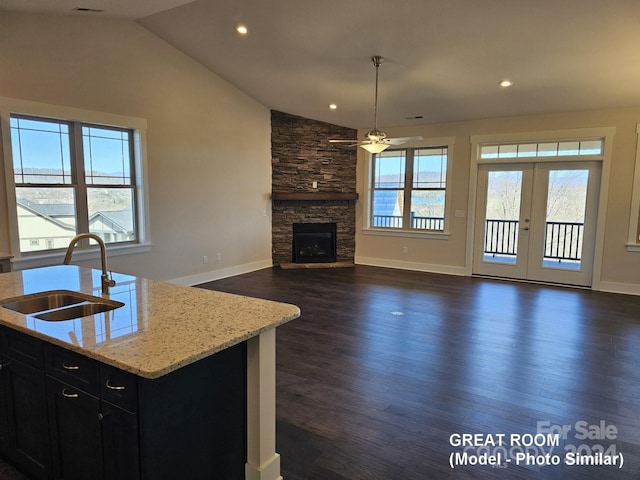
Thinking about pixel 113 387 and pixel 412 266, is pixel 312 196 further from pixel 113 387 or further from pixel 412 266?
pixel 113 387

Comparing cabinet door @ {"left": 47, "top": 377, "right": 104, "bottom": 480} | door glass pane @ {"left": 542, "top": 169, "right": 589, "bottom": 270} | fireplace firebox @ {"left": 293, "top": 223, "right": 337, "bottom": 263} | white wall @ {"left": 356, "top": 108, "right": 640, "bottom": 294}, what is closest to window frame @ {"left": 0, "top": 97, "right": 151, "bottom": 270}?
fireplace firebox @ {"left": 293, "top": 223, "right": 337, "bottom": 263}

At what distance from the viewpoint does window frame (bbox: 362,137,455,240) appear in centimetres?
731

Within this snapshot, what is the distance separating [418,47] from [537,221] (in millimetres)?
3579

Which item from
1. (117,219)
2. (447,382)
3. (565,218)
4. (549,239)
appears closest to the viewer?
(447,382)

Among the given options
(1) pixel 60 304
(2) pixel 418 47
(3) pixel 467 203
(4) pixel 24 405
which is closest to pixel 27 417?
(4) pixel 24 405

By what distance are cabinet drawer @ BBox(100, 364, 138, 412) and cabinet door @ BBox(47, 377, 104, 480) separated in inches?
3.5

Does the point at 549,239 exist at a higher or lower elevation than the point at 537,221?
lower

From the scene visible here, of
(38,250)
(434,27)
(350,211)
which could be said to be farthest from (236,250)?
(434,27)

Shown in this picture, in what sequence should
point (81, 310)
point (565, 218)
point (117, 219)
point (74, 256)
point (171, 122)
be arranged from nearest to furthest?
point (81, 310)
point (74, 256)
point (117, 219)
point (171, 122)
point (565, 218)

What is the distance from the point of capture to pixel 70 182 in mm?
4945

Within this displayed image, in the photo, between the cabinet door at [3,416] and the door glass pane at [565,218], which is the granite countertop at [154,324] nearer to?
the cabinet door at [3,416]

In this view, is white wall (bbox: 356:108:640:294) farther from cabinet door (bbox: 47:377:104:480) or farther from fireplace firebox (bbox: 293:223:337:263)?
cabinet door (bbox: 47:377:104:480)

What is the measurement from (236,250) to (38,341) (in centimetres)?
547

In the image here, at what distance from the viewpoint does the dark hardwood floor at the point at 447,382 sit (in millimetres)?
2266
